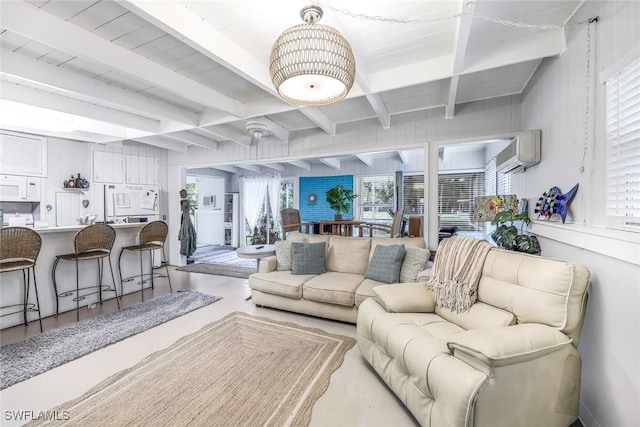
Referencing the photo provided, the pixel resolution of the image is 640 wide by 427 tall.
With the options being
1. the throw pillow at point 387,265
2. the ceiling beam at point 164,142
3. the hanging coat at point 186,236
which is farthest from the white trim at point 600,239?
the hanging coat at point 186,236

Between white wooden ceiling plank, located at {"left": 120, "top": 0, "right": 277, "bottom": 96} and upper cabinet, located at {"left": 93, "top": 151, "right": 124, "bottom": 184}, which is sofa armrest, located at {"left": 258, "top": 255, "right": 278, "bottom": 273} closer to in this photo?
white wooden ceiling plank, located at {"left": 120, "top": 0, "right": 277, "bottom": 96}

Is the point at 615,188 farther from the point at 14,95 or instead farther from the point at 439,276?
the point at 14,95

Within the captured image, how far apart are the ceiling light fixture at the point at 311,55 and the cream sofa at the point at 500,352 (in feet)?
5.30

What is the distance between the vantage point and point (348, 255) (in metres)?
3.56

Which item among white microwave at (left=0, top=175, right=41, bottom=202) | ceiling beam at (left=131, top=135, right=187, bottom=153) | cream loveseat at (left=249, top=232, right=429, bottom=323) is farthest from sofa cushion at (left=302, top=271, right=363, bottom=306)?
white microwave at (left=0, top=175, right=41, bottom=202)

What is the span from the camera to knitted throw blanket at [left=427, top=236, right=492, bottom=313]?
209 centimetres

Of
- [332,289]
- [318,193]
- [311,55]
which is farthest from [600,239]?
[318,193]

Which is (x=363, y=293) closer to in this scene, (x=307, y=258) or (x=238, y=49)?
(x=307, y=258)

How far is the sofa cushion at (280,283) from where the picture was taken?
314 cm

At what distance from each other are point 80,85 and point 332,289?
3.32m

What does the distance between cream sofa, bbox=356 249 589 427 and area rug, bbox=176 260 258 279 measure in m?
3.69

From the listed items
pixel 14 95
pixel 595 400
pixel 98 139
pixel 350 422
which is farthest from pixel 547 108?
pixel 98 139

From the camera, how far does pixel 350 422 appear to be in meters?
1.67

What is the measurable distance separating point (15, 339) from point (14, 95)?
252 centimetres
